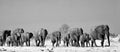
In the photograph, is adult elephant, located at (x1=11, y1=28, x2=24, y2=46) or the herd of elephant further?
adult elephant, located at (x1=11, y1=28, x2=24, y2=46)

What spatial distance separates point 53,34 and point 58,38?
1405 millimetres

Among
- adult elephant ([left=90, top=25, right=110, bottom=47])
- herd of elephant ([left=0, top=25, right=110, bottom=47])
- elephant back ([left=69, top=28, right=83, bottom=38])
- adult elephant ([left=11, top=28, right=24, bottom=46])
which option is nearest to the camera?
adult elephant ([left=90, top=25, right=110, bottom=47])

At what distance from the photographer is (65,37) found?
4766 centimetres

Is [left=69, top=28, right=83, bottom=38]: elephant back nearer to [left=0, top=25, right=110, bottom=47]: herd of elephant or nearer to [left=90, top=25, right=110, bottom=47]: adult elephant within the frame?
[left=0, top=25, right=110, bottom=47]: herd of elephant

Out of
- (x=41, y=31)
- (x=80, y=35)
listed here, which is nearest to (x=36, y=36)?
(x=41, y=31)

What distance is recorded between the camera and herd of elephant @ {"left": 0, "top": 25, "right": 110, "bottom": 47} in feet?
125

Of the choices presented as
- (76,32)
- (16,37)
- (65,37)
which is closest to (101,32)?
(76,32)

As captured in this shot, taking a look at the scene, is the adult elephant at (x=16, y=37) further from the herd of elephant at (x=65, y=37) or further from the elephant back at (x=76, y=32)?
the elephant back at (x=76, y=32)

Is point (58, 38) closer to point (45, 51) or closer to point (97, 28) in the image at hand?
point (97, 28)

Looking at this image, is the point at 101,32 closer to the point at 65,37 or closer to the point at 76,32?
the point at 76,32

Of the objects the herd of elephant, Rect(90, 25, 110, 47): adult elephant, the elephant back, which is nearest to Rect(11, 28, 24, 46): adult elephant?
the herd of elephant

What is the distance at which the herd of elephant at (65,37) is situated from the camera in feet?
125

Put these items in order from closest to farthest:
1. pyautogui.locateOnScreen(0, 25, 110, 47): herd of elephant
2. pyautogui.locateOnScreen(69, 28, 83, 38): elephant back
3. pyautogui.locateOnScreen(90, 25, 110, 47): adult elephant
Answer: pyautogui.locateOnScreen(90, 25, 110, 47): adult elephant → pyautogui.locateOnScreen(0, 25, 110, 47): herd of elephant → pyautogui.locateOnScreen(69, 28, 83, 38): elephant back

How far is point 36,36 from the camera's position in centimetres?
4734
